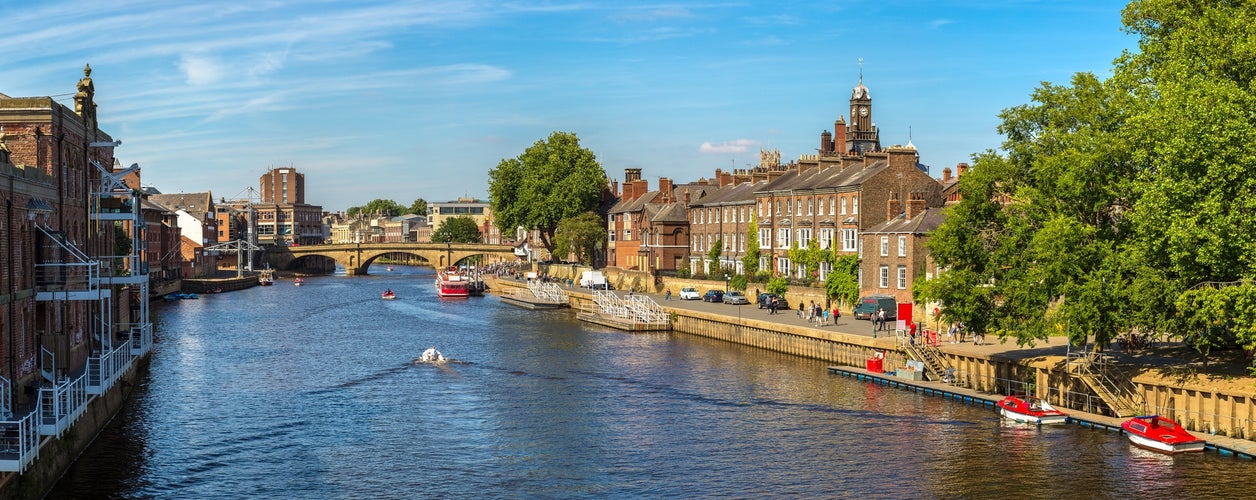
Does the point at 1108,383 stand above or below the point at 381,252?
below

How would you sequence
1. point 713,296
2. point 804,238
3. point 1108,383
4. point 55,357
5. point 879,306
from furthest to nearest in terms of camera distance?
point 713,296, point 804,238, point 879,306, point 1108,383, point 55,357

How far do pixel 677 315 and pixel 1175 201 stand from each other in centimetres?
5101

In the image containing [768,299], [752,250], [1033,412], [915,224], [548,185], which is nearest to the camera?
[1033,412]

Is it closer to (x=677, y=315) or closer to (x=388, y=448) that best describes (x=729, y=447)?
(x=388, y=448)

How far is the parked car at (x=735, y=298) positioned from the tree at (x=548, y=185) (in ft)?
171

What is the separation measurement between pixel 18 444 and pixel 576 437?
850 inches

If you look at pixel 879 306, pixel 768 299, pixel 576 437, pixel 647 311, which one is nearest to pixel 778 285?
pixel 768 299

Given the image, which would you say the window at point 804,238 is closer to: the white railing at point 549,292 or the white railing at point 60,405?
the white railing at point 549,292

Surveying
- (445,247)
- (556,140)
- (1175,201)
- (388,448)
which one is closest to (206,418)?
(388,448)

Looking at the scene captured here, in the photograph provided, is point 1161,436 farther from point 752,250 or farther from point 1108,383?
point 752,250

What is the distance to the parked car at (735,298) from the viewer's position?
302 feet

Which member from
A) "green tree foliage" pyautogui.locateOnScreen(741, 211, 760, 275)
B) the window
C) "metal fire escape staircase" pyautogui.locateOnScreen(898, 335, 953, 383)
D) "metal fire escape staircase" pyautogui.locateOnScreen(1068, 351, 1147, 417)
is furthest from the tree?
"metal fire escape staircase" pyautogui.locateOnScreen(1068, 351, 1147, 417)

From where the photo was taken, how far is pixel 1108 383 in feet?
154

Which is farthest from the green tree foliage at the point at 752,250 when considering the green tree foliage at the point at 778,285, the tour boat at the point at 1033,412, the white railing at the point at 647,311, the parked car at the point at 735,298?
the tour boat at the point at 1033,412
